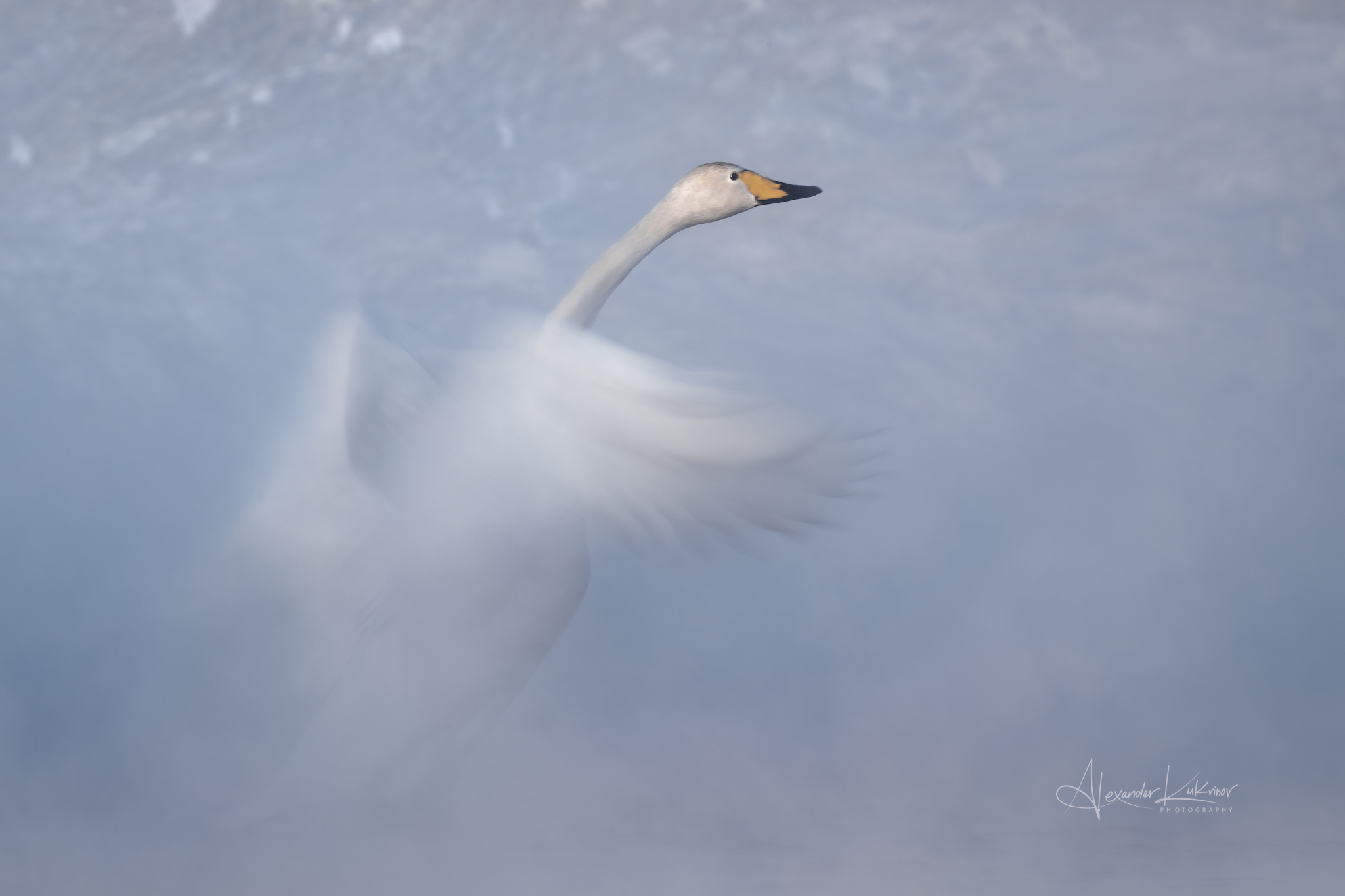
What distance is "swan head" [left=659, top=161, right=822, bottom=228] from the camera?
3.27m

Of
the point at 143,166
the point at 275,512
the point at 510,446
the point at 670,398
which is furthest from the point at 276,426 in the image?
the point at 143,166

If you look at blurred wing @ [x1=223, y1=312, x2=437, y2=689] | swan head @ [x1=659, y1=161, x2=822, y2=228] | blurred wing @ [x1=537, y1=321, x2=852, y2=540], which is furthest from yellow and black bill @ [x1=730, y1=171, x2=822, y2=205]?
blurred wing @ [x1=223, y1=312, x2=437, y2=689]

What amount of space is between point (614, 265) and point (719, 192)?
552 mm

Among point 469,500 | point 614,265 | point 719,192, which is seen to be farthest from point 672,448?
point 719,192

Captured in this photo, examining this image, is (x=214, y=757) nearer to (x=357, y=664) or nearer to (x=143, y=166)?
(x=357, y=664)

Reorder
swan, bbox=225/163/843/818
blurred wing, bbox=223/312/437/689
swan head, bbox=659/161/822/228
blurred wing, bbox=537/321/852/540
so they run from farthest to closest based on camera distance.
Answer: swan head, bbox=659/161/822/228 < blurred wing, bbox=223/312/437/689 < swan, bbox=225/163/843/818 < blurred wing, bbox=537/321/852/540

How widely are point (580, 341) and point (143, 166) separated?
24.9ft

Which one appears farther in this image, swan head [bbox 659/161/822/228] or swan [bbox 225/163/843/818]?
swan head [bbox 659/161/822/228]

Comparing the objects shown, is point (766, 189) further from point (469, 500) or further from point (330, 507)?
point (330, 507)

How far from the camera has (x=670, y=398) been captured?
2006 mm

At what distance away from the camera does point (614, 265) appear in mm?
3051

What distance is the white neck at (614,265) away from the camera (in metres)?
2.94

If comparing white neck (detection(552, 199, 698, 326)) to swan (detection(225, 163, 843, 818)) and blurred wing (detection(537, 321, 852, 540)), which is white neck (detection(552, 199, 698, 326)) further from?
blurred wing (detection(537, 321, 852, 540))

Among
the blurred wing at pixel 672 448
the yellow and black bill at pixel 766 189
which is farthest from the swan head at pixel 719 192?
the blurred wing at pixel 672 448
